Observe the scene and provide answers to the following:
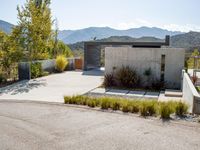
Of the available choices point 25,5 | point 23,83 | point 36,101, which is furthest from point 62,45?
point 36,101

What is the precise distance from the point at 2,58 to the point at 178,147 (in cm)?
1149

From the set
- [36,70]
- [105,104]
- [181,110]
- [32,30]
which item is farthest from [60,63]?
[181,110]

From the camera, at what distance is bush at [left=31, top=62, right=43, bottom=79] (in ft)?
49.4

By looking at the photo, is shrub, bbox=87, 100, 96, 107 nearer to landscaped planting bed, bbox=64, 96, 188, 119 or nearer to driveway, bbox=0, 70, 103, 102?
landscaped planting bed, bbox=64, 96, 188, 119

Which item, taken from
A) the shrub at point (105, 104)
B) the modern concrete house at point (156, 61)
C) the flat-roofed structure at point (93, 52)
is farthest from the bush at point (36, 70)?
the shrub at point (105, 104)

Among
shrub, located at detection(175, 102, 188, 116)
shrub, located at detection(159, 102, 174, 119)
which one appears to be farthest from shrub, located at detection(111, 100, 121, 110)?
shrub, located at detection(175, 102, 188, 116)

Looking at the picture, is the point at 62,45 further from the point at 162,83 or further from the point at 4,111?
the point at 4,111

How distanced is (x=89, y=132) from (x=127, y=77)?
710 cm

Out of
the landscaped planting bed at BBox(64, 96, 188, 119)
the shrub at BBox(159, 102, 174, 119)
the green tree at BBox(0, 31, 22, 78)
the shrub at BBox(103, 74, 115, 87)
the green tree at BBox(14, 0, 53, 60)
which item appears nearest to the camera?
the shrub at BBox(159, 102, 174, 119)

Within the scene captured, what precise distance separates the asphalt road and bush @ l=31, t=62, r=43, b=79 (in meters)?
7.81

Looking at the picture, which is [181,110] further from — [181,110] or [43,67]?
[43,67]

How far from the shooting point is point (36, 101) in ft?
29.5

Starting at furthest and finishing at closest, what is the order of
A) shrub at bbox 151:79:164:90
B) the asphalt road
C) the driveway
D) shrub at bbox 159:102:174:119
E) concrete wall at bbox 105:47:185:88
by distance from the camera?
concrete wall at bbox 105:47:185:88, shrub at bbox 151:79:164:90, the driveway, shrub at bbox 159:102:174:119, the asphalt road

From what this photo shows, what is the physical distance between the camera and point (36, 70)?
1541 centimetres
